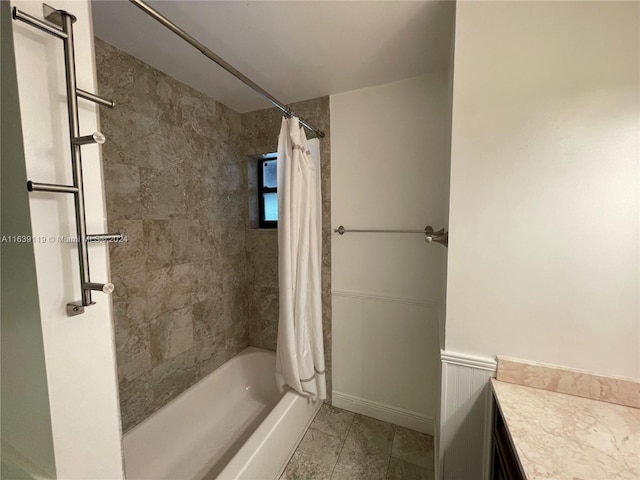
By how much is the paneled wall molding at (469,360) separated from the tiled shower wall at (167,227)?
5.32ft

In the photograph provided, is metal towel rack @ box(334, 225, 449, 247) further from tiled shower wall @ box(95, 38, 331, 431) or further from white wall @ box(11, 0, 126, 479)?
white wall @ box(11, 0, 126, 479)

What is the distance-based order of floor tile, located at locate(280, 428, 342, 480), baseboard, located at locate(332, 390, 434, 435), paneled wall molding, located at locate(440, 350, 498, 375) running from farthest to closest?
1. baseboard, located at locate(332, 390, 434, 435)
2. floor tile, located at locate(280, 428, 342, 480)
3. paneled wall molding, located at locate(440, 350, 498, 375)

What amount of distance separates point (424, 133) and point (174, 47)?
4.94 ft

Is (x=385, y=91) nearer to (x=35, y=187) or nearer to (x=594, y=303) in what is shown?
(x=594, y=303)

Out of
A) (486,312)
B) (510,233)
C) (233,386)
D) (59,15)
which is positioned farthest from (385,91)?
(233,386)

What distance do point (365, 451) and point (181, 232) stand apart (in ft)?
6.17

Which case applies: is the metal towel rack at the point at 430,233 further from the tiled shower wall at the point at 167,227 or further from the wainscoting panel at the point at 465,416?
the tiled shower wall at the point at 167,227

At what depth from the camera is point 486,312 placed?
98cm

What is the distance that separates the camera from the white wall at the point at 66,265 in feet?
1.78

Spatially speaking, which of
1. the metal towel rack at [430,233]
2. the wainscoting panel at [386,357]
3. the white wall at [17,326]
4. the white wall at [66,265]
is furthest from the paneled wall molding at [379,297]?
the white wall at [17,326]

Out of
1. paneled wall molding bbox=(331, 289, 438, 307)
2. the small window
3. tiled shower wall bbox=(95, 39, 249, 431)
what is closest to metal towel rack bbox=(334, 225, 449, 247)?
paneled wall molding bbox=(331, 289, 438, 307)

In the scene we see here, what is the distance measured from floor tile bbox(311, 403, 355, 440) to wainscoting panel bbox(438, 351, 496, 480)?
2.72 ft

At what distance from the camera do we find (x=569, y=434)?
0.73 metres

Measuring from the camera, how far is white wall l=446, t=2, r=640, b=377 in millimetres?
816
